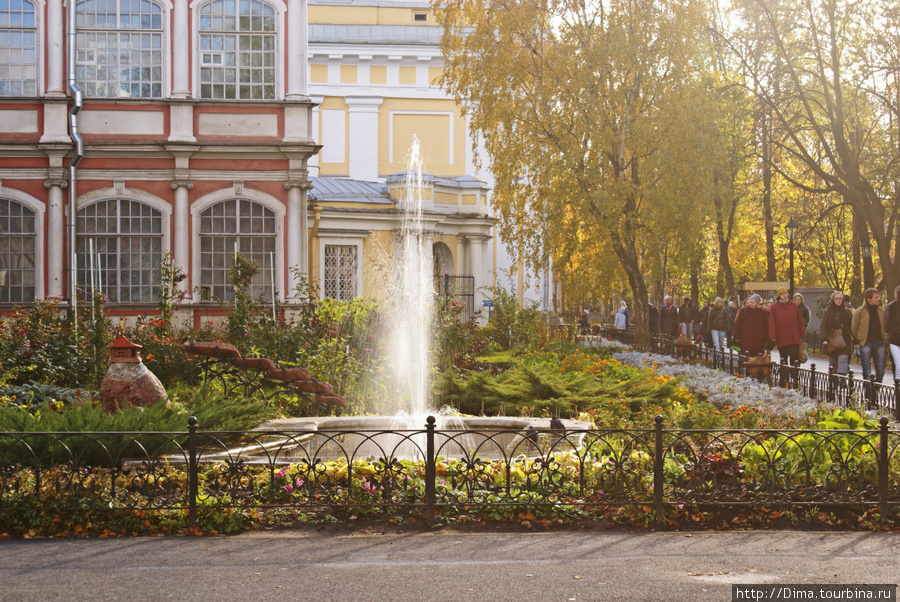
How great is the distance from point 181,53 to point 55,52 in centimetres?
228

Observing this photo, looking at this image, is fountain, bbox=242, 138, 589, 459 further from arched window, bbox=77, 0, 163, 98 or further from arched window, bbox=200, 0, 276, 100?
arched window, bbox=77, 0, 163, 98

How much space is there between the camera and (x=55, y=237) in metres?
17.3

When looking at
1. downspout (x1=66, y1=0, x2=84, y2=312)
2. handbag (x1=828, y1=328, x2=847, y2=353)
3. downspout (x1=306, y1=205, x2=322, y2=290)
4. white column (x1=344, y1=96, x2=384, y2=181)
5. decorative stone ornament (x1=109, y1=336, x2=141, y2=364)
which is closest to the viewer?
decorative stone ornament (x1=109, y1=336, x2=141, y2=364)

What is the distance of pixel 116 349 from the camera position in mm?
8570

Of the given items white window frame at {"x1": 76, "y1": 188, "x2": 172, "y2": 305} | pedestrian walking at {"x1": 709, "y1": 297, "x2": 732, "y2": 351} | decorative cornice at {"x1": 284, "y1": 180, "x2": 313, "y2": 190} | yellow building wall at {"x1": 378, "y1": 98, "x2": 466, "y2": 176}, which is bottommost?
pedestrian walking at {"x1": 709, "y1": 297, "x2": 732, "y2": 351}

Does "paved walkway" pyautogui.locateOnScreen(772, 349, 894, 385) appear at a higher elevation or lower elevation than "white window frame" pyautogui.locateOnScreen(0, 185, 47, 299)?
lower

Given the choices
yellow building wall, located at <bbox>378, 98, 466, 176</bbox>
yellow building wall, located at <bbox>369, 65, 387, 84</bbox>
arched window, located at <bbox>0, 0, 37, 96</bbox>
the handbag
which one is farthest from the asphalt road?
yellow building wall, located at <bbox>369, 65, 387, 84</bbox>

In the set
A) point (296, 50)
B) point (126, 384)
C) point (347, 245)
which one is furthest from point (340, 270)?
point (126, 384)

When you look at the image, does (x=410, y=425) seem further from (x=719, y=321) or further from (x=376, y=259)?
(x=376, y=259)

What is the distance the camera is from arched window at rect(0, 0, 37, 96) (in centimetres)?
1744

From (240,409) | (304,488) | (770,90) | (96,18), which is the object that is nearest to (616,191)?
(770,90)

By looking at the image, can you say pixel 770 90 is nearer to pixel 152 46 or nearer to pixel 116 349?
pixel 152 46

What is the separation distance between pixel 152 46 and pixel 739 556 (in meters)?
15.4

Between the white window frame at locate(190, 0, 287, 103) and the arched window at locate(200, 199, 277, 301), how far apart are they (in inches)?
82.6
